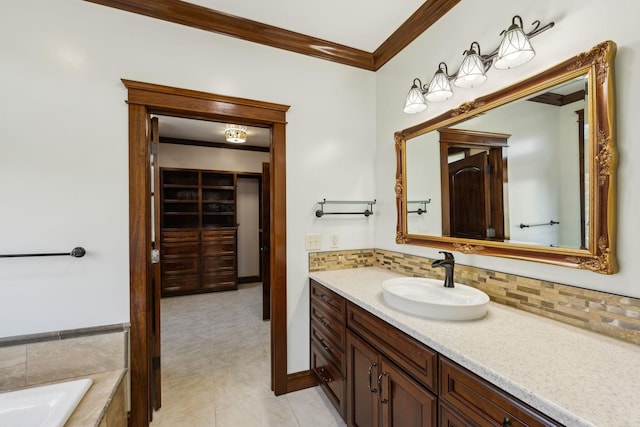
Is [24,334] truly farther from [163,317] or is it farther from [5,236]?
[163,317]

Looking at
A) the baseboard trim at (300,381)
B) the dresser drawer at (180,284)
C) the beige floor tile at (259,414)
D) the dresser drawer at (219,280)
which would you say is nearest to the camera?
the beige floor tile at (259,414)

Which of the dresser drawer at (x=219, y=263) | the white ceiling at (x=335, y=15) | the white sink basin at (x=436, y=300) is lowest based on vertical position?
the dresser drawer at (x=219, y=263)

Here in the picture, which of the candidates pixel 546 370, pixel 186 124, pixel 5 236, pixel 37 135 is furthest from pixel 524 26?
pixel 186 124

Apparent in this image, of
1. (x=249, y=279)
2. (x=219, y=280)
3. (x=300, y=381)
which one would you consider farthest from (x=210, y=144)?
(x=300, y=381)

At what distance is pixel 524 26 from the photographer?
1260mm

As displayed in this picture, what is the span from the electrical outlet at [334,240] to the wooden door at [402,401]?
1032mm

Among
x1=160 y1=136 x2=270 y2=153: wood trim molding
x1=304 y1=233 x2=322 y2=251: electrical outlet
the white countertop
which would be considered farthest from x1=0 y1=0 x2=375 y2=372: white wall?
x1=160 y1=136 x2=270 y2=153: wood trim molding

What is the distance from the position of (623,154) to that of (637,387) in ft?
2.52

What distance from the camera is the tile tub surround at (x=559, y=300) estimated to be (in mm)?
956

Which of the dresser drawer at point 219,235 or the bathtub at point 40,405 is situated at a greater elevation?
the dresser drawer at point 219,235

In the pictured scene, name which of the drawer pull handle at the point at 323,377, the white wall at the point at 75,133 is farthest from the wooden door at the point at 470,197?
the white wall at the point at 75,133

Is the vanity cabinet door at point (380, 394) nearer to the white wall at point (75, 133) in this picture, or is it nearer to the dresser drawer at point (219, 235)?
the white wall at point (75, 133)

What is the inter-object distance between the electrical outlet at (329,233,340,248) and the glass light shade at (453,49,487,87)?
1.32m

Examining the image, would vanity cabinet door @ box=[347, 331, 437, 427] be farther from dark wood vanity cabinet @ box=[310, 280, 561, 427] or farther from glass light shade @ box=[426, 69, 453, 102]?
glass light shade @ box=[426, 69, 453, 102]
